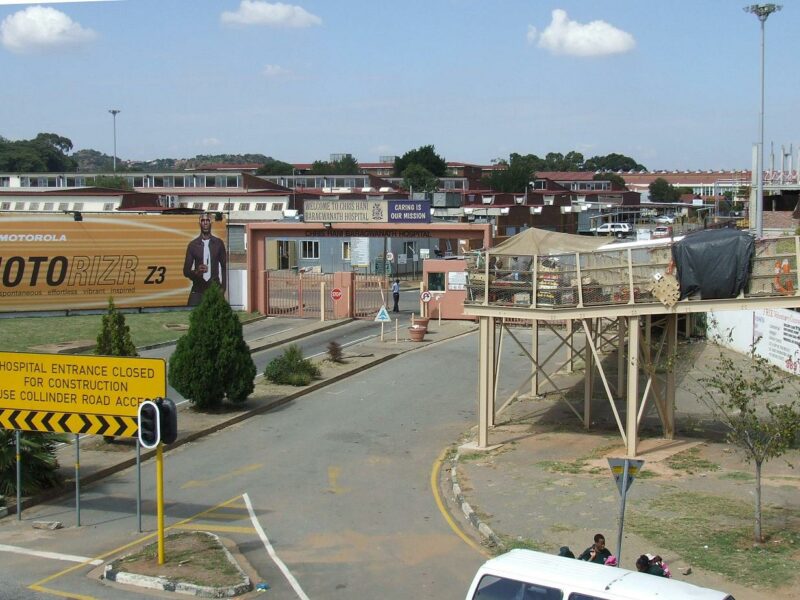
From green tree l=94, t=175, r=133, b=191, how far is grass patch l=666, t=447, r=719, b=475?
289ft

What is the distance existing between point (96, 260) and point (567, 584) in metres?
37.3

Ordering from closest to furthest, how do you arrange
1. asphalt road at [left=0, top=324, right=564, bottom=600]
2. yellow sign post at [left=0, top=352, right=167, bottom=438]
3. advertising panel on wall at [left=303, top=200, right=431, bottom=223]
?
1. asphalt road at [left=0, top=324, right=564, bottom=600]
2. yellow sign post at [left=0, top=352, right=167, bottom=438]
3. advertising panel on wall at [left=303, top=200, right=431, bottom=223]

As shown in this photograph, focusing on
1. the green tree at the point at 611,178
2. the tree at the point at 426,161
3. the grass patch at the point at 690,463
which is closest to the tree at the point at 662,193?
the green tree at the point at 611,178

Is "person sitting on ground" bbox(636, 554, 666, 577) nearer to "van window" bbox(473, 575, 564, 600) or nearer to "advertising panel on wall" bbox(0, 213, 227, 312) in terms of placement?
"van window" bbox(473, 575, 564, 600)

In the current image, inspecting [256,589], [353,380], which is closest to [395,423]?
[353,380]

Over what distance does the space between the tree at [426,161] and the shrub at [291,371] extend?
108571mm

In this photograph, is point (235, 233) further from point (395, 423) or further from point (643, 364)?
point (643, 364)

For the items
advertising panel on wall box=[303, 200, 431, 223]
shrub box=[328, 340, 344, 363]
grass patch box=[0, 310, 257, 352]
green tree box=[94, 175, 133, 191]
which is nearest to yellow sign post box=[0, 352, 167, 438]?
shrub box=[328, 340, 344, 363]

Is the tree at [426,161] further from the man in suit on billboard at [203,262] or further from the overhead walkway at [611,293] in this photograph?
the overhead walkway at [611,293]

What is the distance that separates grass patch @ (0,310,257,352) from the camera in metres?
32.6

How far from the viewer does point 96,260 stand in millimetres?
41312

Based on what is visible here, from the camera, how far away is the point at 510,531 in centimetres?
1311

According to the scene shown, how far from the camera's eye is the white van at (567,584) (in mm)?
7402

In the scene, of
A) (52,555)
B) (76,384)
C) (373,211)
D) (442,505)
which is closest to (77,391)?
(76,384)
